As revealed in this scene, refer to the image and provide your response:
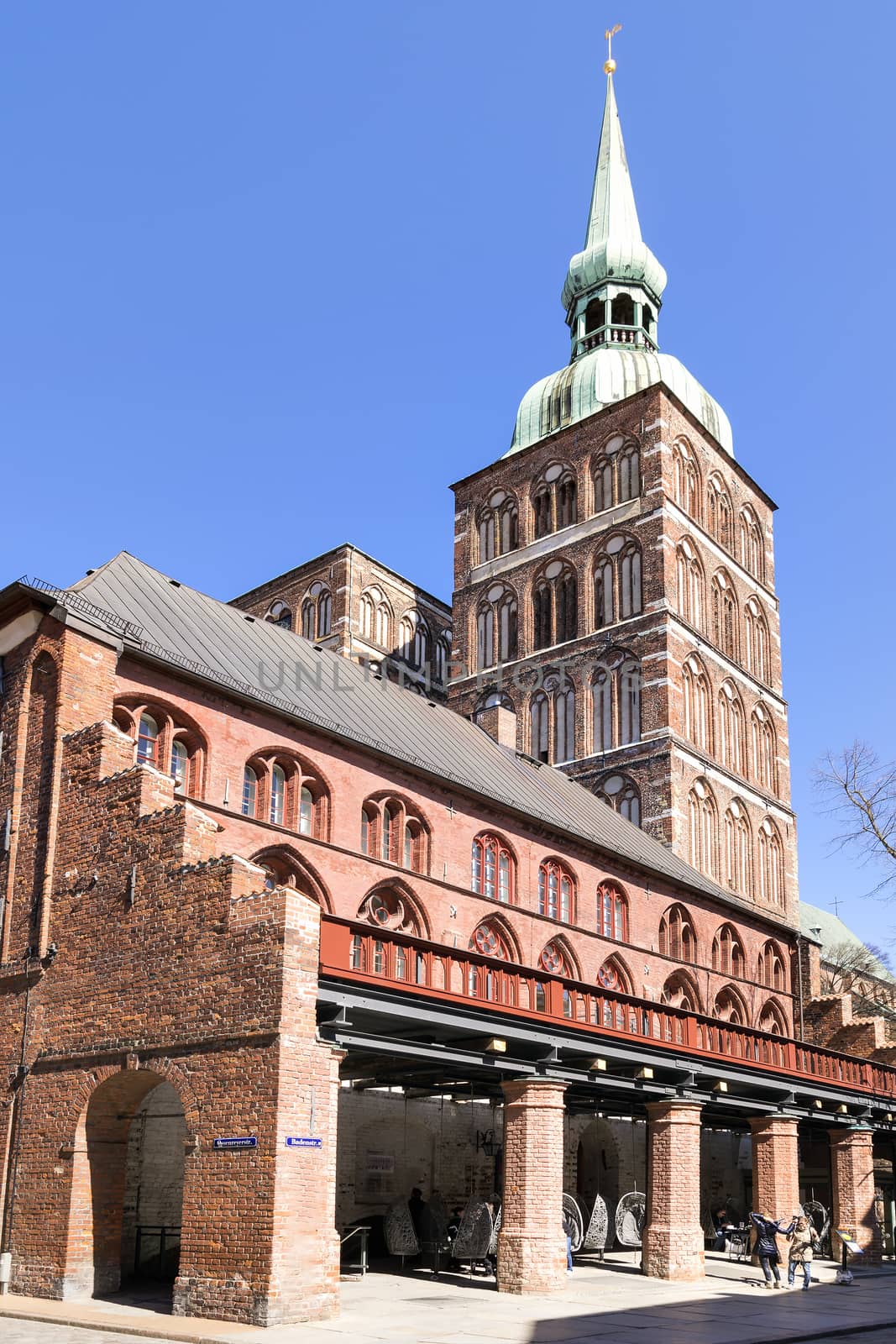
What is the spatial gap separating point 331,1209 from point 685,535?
43.3 meters

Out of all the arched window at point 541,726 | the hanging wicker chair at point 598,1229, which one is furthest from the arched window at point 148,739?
the arched window at point 541,726

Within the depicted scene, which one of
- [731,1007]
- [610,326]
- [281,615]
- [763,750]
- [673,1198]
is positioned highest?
[610,326]

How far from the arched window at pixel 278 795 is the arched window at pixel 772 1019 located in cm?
2469

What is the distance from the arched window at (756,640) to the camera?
61031 millimetres

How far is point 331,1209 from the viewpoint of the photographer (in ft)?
58.8

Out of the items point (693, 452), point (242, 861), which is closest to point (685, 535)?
point (693, 452)

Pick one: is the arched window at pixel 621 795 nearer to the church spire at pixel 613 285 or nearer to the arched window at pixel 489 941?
the arched window at pixel 489 941

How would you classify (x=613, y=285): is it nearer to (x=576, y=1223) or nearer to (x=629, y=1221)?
(x=629, y=1221)

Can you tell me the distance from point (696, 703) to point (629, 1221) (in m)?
28.9

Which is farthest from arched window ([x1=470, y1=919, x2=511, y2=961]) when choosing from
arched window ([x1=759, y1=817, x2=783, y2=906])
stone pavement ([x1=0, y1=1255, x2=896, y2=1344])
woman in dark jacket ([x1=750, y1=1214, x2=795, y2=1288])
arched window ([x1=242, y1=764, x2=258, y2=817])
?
arched window ([x1=759, y1=817, x2=783, y2=906])

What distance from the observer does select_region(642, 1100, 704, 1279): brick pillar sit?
80.3ft

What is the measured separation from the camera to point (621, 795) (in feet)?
176

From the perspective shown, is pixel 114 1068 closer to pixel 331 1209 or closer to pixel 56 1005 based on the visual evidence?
pixel 56 1005

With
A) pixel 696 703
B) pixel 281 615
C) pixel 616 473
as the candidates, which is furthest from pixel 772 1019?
pixel 281 615
